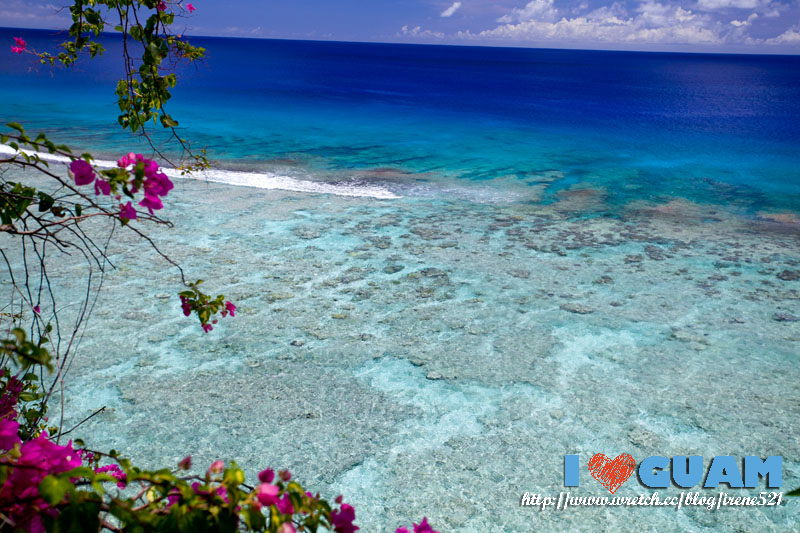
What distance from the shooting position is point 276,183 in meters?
10.1

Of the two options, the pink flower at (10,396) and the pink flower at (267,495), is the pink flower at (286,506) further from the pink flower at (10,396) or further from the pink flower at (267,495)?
the pink flower at (10,396)

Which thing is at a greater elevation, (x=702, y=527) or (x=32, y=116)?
(x=32, y=116)

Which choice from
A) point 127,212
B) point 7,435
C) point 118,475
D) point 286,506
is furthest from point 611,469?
point 7,435

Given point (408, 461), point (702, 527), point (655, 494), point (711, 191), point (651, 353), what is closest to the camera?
point (702, 527)

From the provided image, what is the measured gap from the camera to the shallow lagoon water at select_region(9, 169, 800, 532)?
3039 millimetres

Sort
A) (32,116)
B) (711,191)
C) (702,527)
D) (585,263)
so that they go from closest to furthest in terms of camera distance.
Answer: (702,527) < (585,263) < (711,191) < (32,116)

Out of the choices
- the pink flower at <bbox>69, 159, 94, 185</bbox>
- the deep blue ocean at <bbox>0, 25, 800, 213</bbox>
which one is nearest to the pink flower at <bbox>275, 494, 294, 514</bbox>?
the pink flower at <bbox>69, 159, 94, 185</bbox>

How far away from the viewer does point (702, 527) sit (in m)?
2.72

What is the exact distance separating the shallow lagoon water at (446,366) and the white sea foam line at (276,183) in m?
2.84

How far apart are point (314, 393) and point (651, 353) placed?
243 cm

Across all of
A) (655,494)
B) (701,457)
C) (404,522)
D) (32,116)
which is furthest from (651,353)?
(32,116)

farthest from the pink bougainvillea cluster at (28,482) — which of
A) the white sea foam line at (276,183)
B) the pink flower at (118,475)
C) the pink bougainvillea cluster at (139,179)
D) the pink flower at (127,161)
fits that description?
the white sea foam line at (276,183)

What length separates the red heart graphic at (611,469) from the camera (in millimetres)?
3000

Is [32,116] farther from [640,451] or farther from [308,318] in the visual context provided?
[640,451]
